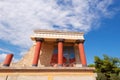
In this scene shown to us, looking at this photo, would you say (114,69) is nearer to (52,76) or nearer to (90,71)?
(90,71)

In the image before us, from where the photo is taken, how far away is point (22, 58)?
1908cm

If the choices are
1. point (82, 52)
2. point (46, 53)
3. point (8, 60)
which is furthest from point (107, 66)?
point (8, 60)

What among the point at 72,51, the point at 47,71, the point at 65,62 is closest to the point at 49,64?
the point at 65,62

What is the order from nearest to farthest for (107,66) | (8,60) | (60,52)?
(8,60) → (60,52) → (107,66)

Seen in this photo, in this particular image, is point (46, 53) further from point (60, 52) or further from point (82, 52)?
point (82, 52)

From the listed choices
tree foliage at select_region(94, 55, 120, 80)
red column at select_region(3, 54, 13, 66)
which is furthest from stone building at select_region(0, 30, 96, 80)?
tree foliage at select_region(94, 55, 120, 80)

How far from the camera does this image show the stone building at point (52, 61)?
14.0m

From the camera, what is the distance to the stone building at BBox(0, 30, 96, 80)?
13992 millimetres

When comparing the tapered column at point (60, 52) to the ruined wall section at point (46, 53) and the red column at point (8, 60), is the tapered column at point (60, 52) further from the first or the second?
the red column at point (8, 60)

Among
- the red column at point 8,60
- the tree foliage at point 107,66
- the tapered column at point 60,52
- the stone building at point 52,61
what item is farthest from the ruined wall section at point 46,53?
the tree foliage at point 107,66

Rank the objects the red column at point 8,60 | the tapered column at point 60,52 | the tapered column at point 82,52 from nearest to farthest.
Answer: the red column at point 8,60 → the tapered column at point 60,52 → the tapered column at point 82,52

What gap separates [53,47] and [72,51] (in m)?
2.54

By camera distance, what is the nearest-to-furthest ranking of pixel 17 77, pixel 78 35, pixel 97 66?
pixel 17 77
pixel 78 35
pixel 97 66

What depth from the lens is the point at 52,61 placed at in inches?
757
